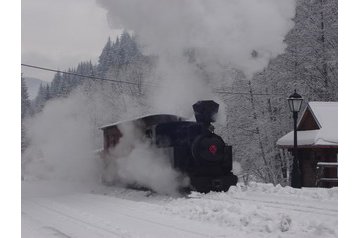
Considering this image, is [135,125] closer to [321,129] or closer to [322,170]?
[321,129]

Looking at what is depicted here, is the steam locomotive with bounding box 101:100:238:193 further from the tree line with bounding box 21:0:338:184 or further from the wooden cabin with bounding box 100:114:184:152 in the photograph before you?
the tree line with bounding box 21:0:338:184

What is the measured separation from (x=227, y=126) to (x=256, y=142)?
228cm

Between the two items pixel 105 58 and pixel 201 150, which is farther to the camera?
pixel 201 150

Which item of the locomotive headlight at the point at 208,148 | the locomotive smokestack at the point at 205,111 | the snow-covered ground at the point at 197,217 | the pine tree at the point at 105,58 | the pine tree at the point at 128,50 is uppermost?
the pine tree at the point at 128,50

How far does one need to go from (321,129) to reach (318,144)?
104cm

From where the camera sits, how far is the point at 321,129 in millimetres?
14203

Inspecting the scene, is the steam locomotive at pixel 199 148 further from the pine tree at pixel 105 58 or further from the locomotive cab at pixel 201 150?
the pine tree at pixel 105 58

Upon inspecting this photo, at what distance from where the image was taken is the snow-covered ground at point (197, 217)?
23.8ft

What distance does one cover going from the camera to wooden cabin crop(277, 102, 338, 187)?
502 inches

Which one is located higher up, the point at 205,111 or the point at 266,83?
the point at 266,83

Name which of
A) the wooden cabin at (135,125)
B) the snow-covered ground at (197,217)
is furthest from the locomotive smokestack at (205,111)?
the snow-covered ground at (197,217)

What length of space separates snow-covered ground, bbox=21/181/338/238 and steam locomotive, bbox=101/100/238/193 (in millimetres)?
462

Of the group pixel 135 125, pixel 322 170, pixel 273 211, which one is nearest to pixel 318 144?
pixel 322 170
